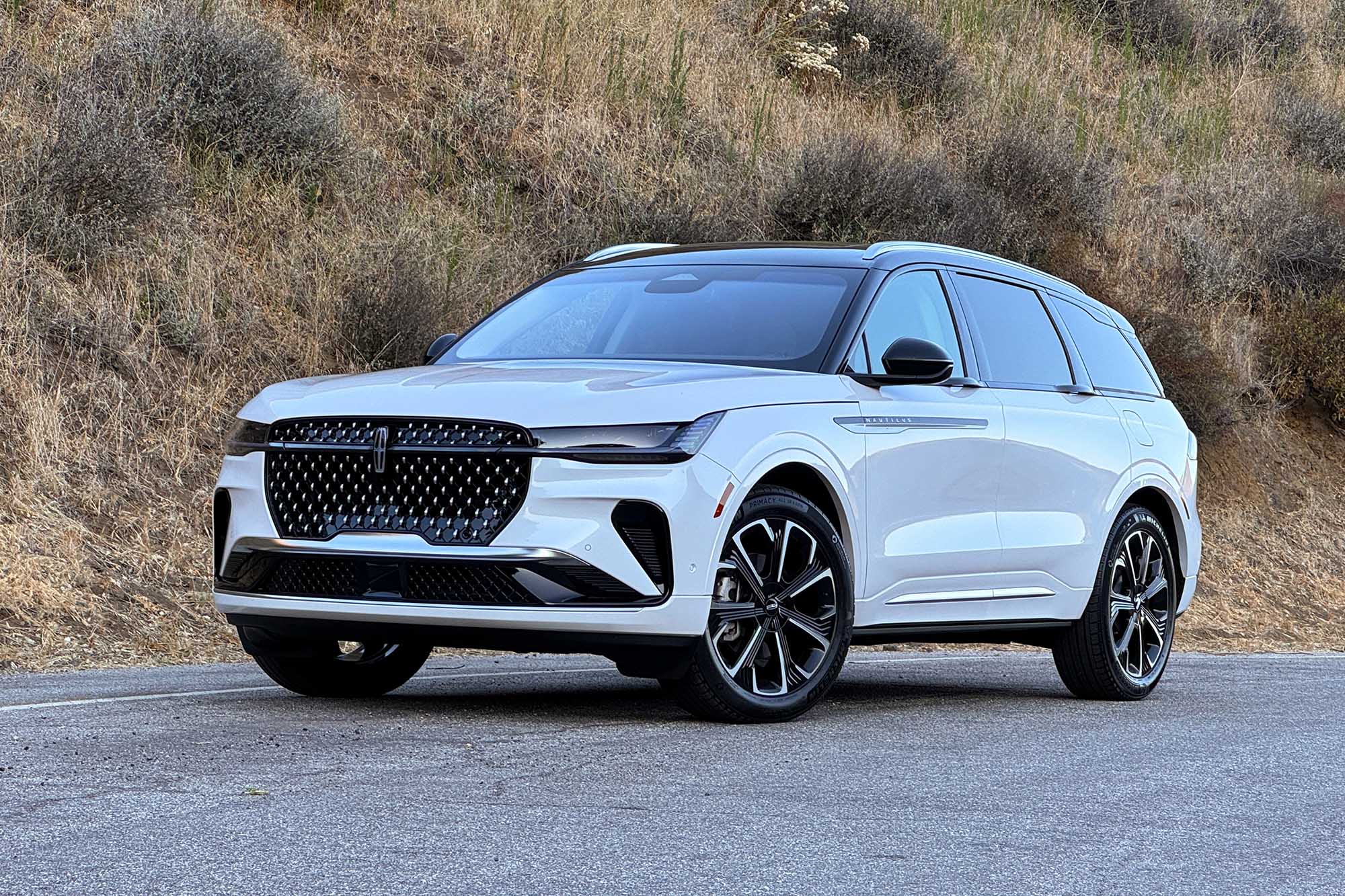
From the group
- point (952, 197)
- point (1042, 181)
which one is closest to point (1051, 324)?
point (952, 197)

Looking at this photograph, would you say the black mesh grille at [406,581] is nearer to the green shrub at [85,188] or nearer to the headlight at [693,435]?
the headlight at [693,435]

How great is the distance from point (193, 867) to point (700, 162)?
16.1 meters

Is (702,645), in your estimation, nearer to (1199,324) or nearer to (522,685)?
(522,685)

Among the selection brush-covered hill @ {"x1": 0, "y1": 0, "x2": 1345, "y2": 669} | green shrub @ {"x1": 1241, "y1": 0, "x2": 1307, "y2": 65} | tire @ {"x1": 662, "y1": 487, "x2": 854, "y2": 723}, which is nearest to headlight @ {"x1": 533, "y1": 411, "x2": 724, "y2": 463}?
tire @ {"x1": 662, "y1": 487, "x2": 854, "y2": 723}

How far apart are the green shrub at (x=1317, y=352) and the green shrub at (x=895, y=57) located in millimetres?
5180

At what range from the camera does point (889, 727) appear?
24.0ft

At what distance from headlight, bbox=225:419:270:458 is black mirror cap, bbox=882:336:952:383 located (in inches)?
94.1

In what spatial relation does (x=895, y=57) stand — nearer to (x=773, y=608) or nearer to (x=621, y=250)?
(x=621, y=250)

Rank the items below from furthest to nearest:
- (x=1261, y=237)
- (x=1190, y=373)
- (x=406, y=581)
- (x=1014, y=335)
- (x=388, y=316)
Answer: (x=1261, y=237)
(x=1190, y=373)
(x=388, y=316)
(x=1014, y=335)
(x=406, y=581)

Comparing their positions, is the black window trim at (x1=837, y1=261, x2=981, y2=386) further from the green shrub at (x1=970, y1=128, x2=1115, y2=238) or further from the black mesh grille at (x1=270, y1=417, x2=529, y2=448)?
the green shrub at (x1=970, y1=128, x2=1115, y2=238)

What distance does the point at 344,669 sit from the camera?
7.87 meters

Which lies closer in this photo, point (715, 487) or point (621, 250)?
point (715, 487)

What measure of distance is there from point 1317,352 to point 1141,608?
45.0ft

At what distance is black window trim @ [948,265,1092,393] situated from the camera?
8539 millimetres
